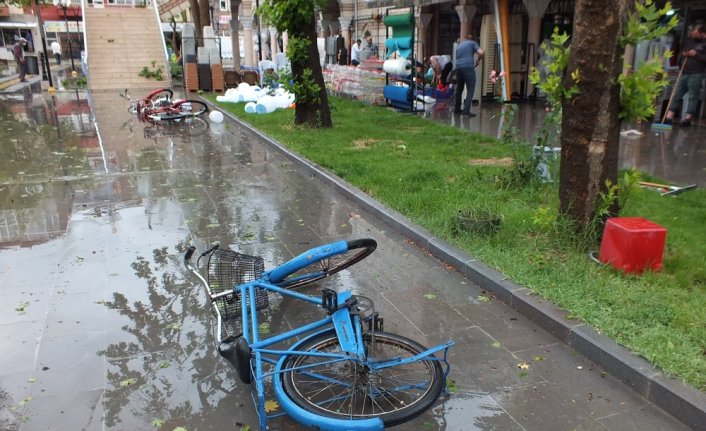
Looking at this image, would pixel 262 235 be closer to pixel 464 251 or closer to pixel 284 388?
Answer: pixel 464 251

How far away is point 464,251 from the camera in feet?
17.0

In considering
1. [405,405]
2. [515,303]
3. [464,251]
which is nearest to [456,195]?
[464,251]

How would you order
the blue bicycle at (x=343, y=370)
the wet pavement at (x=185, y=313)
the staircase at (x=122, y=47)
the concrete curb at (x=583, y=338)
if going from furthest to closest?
the staircase at (x=122, y=47), the wet pavement at (x=185, y=313), the concrete curb at (x=583, y=338), the blue bicycle at (x=343, y=370)

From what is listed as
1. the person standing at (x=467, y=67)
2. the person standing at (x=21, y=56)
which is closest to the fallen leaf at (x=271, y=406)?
the person standing at (x=467, y=67)

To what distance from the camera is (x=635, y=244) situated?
4293 mm

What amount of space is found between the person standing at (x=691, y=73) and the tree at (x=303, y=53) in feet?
24.0

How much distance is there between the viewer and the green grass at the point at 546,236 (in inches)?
144

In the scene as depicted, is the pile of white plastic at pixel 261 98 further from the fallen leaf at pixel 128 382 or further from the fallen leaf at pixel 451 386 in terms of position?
the fallen leaf at pixel 451 386

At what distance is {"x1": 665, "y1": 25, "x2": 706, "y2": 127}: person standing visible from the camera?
36.0 ft

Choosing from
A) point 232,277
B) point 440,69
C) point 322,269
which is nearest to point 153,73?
point 440,69

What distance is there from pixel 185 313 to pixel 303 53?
856cm

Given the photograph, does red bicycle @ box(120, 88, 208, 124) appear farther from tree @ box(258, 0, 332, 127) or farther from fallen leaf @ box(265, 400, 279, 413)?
fallen leaf @ box(265, 400, 279, 413)

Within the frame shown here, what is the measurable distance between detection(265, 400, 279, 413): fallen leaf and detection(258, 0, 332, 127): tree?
30.8ft

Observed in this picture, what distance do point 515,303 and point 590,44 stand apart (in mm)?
2134
